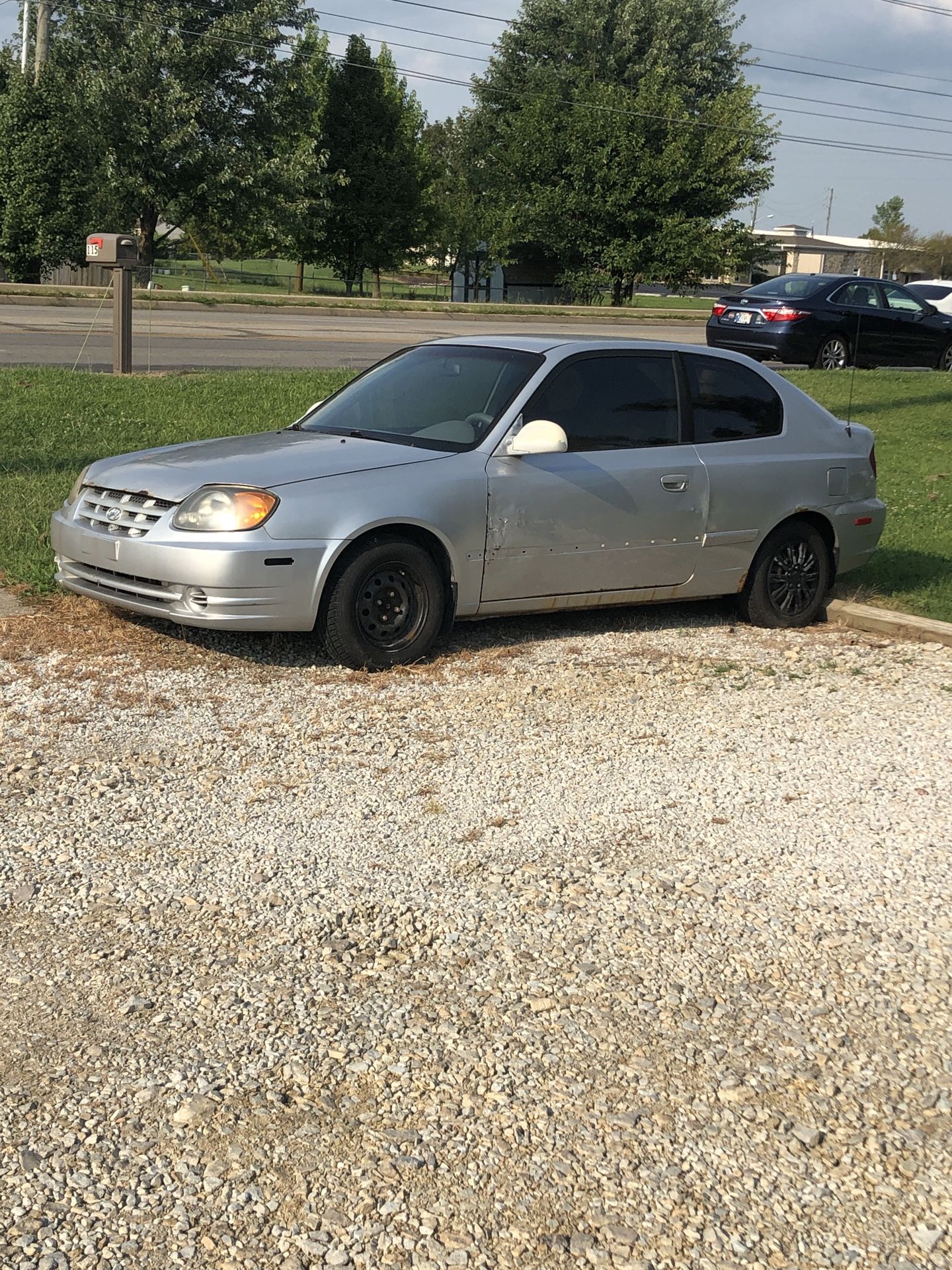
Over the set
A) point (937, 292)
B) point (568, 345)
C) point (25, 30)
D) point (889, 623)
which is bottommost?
point (889, 623)

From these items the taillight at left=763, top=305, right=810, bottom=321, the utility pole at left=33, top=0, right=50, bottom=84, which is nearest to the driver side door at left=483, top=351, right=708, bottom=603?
the taillight at left=763, top=305, right=810, bottom=321

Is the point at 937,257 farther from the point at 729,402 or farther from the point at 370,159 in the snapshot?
the point at 729,402

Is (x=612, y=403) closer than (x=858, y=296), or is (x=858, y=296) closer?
(x=612, y=403)

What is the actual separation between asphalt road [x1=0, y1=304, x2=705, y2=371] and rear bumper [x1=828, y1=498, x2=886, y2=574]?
273 inches

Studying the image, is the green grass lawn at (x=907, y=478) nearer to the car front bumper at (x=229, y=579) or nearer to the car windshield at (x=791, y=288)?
the car windshield at (x=791, y=288)

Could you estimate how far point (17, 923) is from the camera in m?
4.02

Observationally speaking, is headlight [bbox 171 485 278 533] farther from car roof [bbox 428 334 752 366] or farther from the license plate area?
the license plate area

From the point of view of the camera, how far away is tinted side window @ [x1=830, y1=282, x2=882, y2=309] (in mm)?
20344

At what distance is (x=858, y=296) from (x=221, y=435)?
1205 centimetres

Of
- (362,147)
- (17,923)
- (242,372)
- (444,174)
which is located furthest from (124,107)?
(17,923)

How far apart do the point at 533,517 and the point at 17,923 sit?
11.9ft

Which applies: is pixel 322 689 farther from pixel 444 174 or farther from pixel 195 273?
pixel 444 174

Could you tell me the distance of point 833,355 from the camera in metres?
20.4

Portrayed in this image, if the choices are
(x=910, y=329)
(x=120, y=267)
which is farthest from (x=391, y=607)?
(x=910, y=329)
